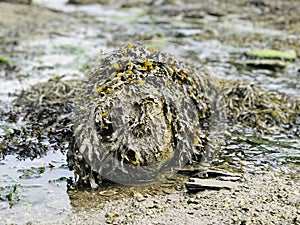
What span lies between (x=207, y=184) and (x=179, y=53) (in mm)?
4563

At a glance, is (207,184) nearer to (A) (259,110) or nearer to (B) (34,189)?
(B) (34,189)

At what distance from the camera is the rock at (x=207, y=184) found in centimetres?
459

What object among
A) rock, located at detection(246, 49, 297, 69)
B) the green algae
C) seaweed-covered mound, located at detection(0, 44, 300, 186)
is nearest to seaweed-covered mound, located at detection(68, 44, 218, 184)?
seaweed-covered mound, located at detection(0, 44, 300, 186)

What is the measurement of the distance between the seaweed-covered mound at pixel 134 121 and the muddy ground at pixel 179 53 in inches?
12.4

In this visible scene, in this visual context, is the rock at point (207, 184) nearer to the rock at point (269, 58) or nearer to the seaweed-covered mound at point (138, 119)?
the seaweed-covered mound at point (138, 119)

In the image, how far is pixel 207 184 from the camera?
4.62 metres

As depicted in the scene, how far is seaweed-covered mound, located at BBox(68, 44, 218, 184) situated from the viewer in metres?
4.75

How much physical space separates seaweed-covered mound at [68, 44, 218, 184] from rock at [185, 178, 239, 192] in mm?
436

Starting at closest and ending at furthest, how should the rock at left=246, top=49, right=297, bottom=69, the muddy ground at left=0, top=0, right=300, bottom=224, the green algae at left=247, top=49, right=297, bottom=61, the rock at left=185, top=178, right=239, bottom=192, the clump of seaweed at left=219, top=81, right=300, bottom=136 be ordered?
1. the muddy ground at left=0, top=0, right=300, bottom=224
2. the rock at left=185, top=178, right=239, bottom=192
3. the clump of seaweed at left=219, top=81, right=300, bottom=136
4. the rock at left=246, top=49, right=297, bottom=69
5. the green algae at left=247, top=49, right=297, bottom=61

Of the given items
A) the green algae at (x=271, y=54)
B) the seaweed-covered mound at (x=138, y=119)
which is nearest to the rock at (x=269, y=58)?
the green algae at (x=271, y=54)

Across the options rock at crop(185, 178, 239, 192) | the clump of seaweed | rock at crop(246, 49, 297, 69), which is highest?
rock at crop(246, 49, 297, 69)

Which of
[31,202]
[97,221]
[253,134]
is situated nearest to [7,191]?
[31,202]

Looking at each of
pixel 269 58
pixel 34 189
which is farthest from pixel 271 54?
pixel 34 189

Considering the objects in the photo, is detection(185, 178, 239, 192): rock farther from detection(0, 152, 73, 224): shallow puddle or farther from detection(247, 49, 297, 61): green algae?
detection(247, 49, 297, 61): green algae
